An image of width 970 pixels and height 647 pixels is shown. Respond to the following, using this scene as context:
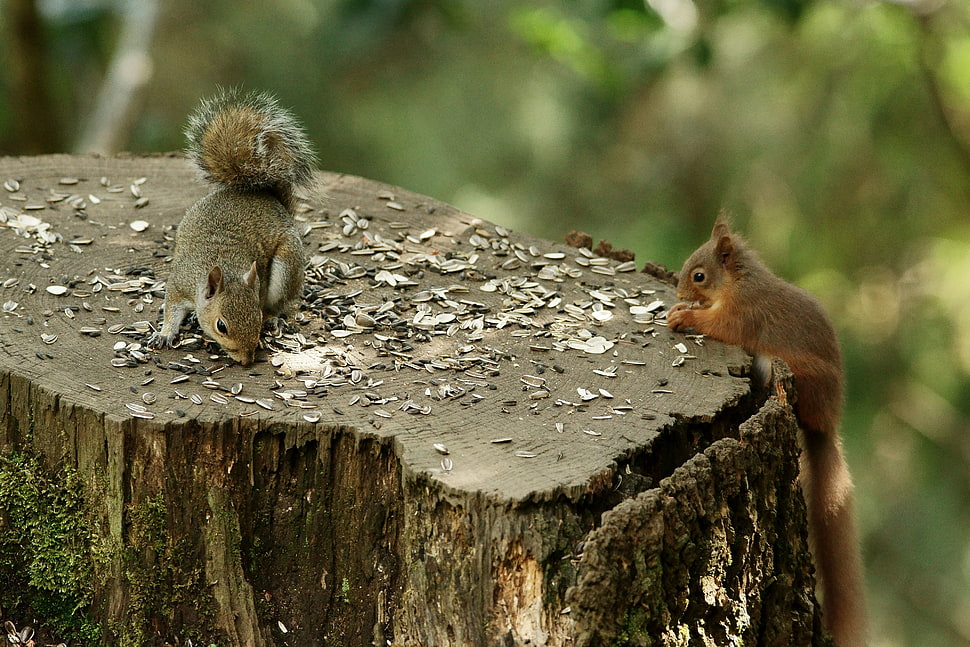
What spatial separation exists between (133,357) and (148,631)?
1.93ft

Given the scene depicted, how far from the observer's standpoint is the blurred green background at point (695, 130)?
480 centimetres

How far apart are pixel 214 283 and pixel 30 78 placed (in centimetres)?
328

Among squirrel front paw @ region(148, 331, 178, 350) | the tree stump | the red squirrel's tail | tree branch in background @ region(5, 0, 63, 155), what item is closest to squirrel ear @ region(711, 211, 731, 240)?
the tree stump

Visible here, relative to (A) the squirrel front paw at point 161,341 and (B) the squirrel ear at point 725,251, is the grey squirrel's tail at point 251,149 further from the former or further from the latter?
(B) the squirrel ear at point 725,251

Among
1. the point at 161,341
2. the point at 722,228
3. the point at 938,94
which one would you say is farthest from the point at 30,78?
the point at 938,94

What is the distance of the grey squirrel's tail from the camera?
275 centimetres

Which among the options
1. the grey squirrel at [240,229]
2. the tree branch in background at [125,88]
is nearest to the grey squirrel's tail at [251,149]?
the grey squirrel at [240,229]

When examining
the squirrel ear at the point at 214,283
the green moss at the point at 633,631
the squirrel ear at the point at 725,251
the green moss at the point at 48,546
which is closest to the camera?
the green moss at the point at 633,631

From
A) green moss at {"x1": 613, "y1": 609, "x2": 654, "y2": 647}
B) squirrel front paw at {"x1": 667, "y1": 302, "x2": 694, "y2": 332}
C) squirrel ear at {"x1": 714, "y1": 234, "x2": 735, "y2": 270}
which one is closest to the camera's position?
green moss at {"x1": 613, "y1": 609, "x2": 654, "y2": 647}

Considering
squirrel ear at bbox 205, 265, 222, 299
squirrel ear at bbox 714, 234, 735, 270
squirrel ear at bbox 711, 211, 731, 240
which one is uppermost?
squirrel ear at bbox 711, 211, 731, 240

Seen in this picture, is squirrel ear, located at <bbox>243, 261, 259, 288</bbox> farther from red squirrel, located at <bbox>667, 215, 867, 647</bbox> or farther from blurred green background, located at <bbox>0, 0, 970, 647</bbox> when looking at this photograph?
blurred green background, located at <bbox>0, 0, 970, 647</bbox>

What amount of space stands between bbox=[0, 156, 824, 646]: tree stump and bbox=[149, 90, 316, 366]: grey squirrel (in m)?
0.09

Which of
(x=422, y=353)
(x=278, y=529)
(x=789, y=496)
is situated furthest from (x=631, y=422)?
(x=278, y=529)

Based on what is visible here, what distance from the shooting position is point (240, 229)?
266 cm
